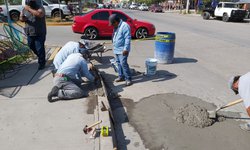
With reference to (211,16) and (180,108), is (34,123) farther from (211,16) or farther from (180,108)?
(211,16)

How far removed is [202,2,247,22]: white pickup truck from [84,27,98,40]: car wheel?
17948 mm

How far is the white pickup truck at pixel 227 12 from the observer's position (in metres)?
25.8

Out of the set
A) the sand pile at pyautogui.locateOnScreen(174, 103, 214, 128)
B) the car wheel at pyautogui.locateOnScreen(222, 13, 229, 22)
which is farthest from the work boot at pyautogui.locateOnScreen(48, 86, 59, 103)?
the car wheel at pyautogui.locateOnScreen(222, 13, 229, 22)

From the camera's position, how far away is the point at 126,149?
3822mm

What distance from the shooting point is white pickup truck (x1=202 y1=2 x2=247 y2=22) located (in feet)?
84.5

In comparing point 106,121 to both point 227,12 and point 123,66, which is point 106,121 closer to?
point 123,66

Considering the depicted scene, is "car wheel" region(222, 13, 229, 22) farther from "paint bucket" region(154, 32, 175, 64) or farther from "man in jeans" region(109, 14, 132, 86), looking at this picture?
"man in jeans" region(109, 14, 132, 86)

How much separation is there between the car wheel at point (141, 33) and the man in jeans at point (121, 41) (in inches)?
283

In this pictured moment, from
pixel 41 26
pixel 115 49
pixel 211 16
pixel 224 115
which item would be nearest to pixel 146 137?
pixel 224 115

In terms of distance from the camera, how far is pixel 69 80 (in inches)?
214

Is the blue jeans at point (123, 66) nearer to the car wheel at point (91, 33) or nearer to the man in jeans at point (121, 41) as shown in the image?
the man in jeans at point (121, 41)

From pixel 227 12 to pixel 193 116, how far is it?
80.0 ft

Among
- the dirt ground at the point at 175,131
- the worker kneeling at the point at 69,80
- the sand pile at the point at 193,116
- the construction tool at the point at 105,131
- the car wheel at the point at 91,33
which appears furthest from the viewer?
the car wheel at the point at 91,33

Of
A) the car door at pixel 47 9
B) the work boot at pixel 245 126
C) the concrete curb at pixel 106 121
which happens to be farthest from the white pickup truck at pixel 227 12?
the concrete curb at pixel 106 121
